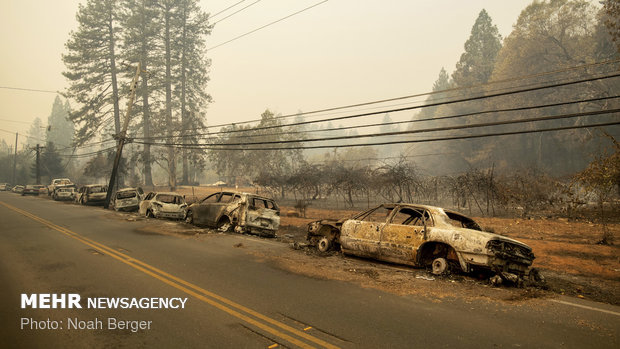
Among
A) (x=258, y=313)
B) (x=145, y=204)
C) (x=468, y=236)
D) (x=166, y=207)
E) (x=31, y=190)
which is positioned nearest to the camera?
(x=258, y=313)

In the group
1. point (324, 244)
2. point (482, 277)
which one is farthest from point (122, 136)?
point (482, 277)

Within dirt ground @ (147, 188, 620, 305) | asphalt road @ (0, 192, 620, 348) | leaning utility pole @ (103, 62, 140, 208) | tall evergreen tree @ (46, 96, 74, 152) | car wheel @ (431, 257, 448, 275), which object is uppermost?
tall evergreen tree @ (46, 96, 74, 152)

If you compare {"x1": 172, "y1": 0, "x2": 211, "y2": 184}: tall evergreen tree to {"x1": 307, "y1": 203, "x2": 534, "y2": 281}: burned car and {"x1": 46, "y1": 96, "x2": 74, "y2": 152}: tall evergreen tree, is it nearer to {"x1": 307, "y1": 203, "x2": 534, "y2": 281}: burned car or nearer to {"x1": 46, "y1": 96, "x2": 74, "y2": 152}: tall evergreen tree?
{"x1": 307, "y1": 203, "x2": 534, "y2": 281}: burned car

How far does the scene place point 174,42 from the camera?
57.5m

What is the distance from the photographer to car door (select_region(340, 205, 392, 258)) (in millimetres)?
7789

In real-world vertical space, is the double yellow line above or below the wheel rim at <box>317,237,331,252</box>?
below

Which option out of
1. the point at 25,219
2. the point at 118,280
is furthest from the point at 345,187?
the point at 118,280

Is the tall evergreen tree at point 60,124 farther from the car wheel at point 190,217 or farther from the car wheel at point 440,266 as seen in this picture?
the car wheel at point 440,266

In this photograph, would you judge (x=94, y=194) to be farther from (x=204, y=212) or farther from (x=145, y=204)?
(x=204, y=212)

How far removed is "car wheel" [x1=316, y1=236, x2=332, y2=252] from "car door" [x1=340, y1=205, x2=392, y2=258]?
484mm

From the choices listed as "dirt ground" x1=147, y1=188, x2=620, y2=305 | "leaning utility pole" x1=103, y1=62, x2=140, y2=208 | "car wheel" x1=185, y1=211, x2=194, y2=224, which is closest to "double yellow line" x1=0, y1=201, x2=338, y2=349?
"dirt ground" x1=147, y1=188, x2=620, y2=305

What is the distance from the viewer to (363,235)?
316 inches

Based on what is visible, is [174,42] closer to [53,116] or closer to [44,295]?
[44,295]

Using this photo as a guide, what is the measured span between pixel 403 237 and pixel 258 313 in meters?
3.86
